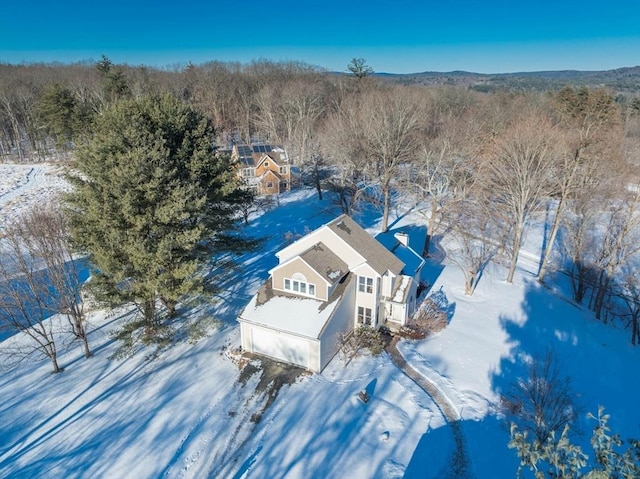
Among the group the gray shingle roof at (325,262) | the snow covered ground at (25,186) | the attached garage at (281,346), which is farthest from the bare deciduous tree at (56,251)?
the snow covered ground at (25,186)

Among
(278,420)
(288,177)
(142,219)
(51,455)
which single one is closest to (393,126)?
(288,177)

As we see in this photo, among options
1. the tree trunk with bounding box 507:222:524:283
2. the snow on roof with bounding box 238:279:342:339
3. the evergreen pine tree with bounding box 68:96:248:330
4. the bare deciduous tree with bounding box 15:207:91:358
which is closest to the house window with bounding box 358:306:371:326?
the snow on roof with bounding box 238:279:342:339

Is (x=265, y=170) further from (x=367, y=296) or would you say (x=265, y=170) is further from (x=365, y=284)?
(x=367, y=296)

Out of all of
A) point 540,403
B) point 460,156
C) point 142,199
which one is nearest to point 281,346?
point 142,199

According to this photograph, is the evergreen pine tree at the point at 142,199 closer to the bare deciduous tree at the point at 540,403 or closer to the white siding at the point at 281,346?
the white siding at the point at 281,346

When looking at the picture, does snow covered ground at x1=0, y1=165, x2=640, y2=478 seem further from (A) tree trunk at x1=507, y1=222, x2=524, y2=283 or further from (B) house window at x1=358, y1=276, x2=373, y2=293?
(A) tree trunk at x1=507, y1=222, x2=524, y2=283

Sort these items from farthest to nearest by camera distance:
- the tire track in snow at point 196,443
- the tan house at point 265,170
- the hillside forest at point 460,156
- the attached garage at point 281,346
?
1. the tan house at point 265,170
2. the hillside forest at point 460,156
3. the attached garage at point 281,346
4. the tire track in snow at point 196,443
